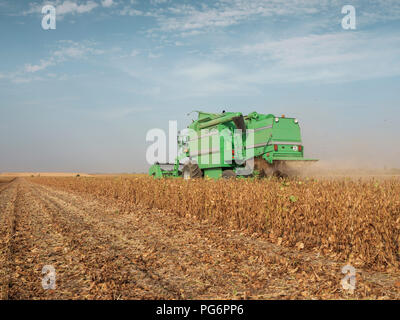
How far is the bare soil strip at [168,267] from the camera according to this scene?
3.99 metres

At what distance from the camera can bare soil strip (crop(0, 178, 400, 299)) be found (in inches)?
157

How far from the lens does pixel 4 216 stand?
436 inches

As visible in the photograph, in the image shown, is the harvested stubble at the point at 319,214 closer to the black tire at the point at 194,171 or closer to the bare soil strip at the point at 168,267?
the bare soil strip at the point at 168,267

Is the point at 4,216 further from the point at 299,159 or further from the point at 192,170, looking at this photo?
the point at 299,159

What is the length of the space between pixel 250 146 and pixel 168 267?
903 cm

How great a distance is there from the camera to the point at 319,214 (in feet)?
20.0

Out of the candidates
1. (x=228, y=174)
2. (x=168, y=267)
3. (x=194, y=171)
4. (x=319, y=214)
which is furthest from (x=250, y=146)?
(x=168, y=267)

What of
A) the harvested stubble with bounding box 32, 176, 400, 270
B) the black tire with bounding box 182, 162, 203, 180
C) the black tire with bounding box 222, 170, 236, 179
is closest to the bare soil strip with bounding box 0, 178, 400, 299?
the harvested stubble with bounding box 32, 176, 400, 270

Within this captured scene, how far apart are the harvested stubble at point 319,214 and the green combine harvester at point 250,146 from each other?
3.63 meters

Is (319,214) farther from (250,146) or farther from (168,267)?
(250,146)

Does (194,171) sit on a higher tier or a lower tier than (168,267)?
higher

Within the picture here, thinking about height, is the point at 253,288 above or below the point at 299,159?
below
